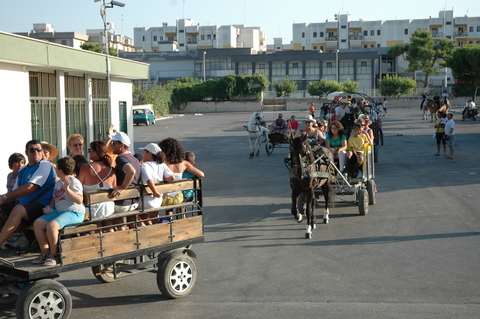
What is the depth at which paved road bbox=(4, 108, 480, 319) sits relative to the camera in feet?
25.3

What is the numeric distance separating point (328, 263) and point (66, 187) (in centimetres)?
438

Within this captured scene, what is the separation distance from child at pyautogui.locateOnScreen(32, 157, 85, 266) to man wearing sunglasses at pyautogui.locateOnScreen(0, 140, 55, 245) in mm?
195

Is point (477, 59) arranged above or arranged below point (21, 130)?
above

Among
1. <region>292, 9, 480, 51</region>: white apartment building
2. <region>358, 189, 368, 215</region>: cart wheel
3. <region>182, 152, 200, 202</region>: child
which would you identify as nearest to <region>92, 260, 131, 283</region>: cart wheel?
<region>182, 152, 200, 202</region>: child

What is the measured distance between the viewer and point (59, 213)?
734 cm

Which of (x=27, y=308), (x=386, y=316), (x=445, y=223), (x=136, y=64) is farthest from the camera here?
(x=136, y=64)

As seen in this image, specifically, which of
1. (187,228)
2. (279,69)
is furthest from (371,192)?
(279,69)

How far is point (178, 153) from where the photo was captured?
9.52 m

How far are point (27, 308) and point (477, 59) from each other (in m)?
51.6

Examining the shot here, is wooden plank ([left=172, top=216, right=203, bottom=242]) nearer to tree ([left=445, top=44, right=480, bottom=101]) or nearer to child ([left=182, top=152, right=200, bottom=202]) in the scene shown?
child ([left=182, top=152, right=200, bottom=202])

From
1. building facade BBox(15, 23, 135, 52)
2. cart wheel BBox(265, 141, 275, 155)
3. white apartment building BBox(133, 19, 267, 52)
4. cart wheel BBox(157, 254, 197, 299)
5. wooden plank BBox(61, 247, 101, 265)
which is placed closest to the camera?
wooden plank BBox(61, 247, 101, 265)

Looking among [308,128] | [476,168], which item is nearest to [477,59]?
[476,168]

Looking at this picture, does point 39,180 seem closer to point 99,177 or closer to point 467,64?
point 99,177

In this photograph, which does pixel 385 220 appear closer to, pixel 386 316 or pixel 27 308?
pixel 386 316
